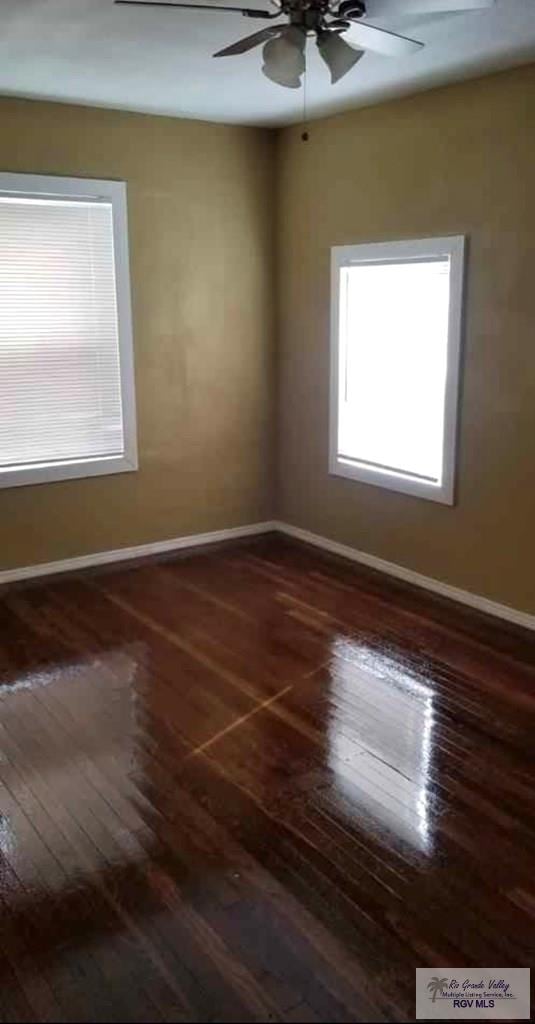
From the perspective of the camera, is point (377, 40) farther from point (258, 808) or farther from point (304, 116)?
point (258, 808)

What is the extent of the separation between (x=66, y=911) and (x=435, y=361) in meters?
3.12

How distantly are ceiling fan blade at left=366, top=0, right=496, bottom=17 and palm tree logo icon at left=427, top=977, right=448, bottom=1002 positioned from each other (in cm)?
269

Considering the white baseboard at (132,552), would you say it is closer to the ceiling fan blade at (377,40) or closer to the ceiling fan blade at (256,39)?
the ceiling fan blade at (256,39)

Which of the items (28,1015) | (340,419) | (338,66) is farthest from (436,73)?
(28,1015)

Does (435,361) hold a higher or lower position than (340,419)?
higher

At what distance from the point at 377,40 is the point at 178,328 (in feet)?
8.00

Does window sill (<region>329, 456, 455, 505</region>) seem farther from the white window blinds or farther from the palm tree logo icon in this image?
the palm tree logo icon

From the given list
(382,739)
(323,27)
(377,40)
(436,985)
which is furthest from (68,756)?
(377,40)

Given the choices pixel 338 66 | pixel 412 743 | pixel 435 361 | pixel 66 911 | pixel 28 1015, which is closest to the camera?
pixel 28 1015

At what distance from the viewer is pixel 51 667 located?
3.54 meters

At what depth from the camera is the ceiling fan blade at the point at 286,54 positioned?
2.39 m

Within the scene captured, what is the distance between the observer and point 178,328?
4.86 metres

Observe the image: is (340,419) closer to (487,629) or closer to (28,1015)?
(487,629)

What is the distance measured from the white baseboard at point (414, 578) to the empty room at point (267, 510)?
21 millimetres
